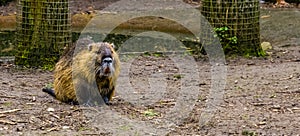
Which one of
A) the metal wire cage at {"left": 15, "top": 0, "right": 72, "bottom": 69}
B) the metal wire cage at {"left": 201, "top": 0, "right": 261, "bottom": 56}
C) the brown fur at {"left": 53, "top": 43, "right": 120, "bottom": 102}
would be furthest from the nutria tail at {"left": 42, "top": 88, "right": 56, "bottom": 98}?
the metal wire cage at {"left": 201, "top": 0, "right": 261, "bottom": 56}

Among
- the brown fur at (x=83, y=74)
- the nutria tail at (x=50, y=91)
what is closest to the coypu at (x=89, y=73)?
the brown fur at (x=83, y=74)

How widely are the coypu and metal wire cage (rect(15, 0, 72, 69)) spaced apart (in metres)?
2.03

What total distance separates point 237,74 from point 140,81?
1.17m

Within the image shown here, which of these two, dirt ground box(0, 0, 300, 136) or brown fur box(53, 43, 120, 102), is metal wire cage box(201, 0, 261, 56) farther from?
brown fur box(53, 43, 120, 102)

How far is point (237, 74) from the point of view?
25.4 ft

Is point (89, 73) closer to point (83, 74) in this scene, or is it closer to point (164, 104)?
point (83, 74)

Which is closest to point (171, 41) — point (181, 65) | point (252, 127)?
point (181, 65)

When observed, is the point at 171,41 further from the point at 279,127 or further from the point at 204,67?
the point at 279,127

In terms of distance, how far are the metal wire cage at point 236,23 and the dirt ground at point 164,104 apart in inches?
11.3

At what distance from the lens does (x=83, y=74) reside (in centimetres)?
579

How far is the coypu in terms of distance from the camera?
18.7 feet

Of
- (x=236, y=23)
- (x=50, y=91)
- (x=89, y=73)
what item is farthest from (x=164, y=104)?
(x=236, y=23)

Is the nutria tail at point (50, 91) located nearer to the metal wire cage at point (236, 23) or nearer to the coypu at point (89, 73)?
the coypu at point (89, 73)

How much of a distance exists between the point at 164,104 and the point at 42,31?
2533 mm
